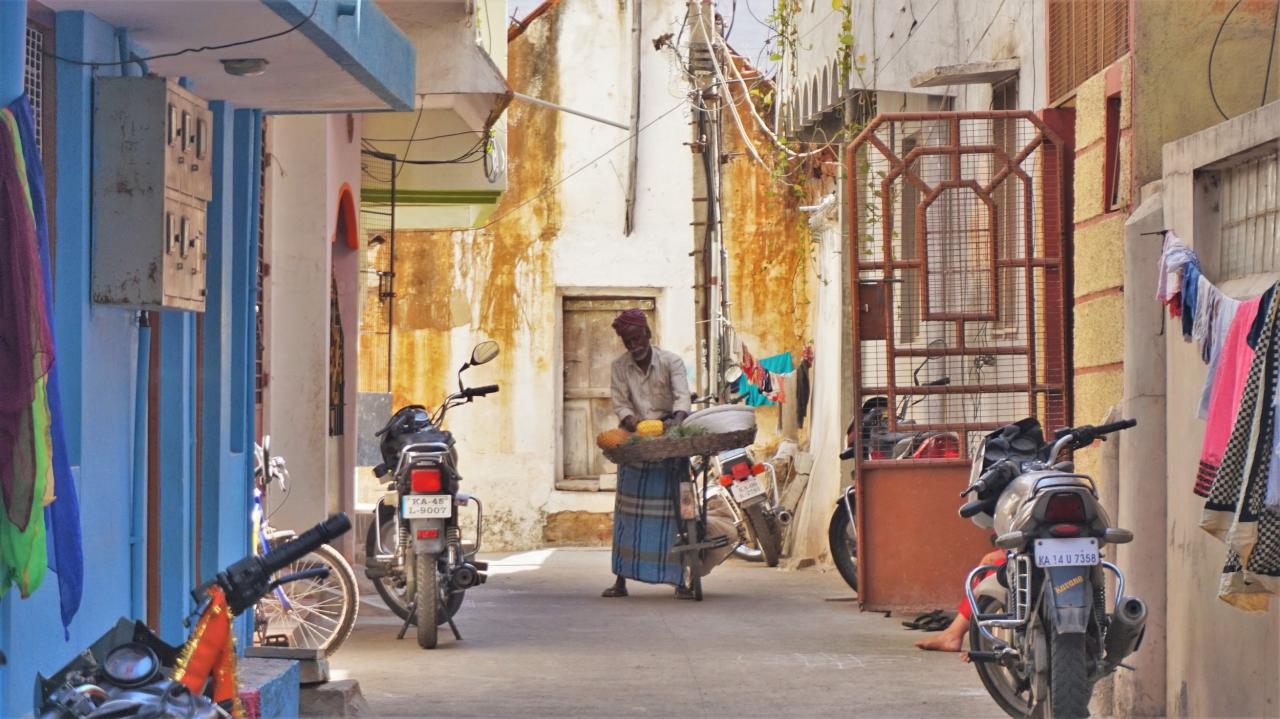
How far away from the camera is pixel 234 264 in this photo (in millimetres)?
7473

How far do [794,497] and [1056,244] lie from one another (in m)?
6.70

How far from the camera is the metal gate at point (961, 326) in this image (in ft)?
35.0

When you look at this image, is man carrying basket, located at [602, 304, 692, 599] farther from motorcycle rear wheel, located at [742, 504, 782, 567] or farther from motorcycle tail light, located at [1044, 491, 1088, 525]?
motorcycle tail light, located at [1044, 491, 1088, 525]

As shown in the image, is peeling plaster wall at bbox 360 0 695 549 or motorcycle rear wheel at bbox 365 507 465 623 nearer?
motorcycle rear wheel at bbox 365 507 465 623

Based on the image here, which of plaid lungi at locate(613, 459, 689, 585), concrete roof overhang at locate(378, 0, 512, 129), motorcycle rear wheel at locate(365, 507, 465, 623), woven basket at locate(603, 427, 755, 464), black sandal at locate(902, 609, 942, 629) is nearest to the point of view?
motorcycle rear wheel at locate(365, 507, 465, 623)

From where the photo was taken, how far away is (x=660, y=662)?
8938 mm

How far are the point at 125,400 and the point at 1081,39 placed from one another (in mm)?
5826

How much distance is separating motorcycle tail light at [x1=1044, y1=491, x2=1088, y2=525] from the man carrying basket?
6094 millimetres

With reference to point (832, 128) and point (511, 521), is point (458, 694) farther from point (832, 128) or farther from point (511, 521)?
point (511, 521)

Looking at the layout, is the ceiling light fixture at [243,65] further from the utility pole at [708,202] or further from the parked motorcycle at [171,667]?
the utility pole at [708,202]

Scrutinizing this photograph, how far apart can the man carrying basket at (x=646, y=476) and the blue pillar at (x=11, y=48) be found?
760cm

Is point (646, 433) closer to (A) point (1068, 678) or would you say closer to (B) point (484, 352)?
(B) point (484, 352)

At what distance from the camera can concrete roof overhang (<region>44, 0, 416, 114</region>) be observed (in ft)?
18.4

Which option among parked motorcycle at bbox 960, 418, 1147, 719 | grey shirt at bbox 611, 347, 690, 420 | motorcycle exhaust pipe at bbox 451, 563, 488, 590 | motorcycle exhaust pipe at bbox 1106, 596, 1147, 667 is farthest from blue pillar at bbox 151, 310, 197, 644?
grey shirt at bbox 611, 347, 690, 420
